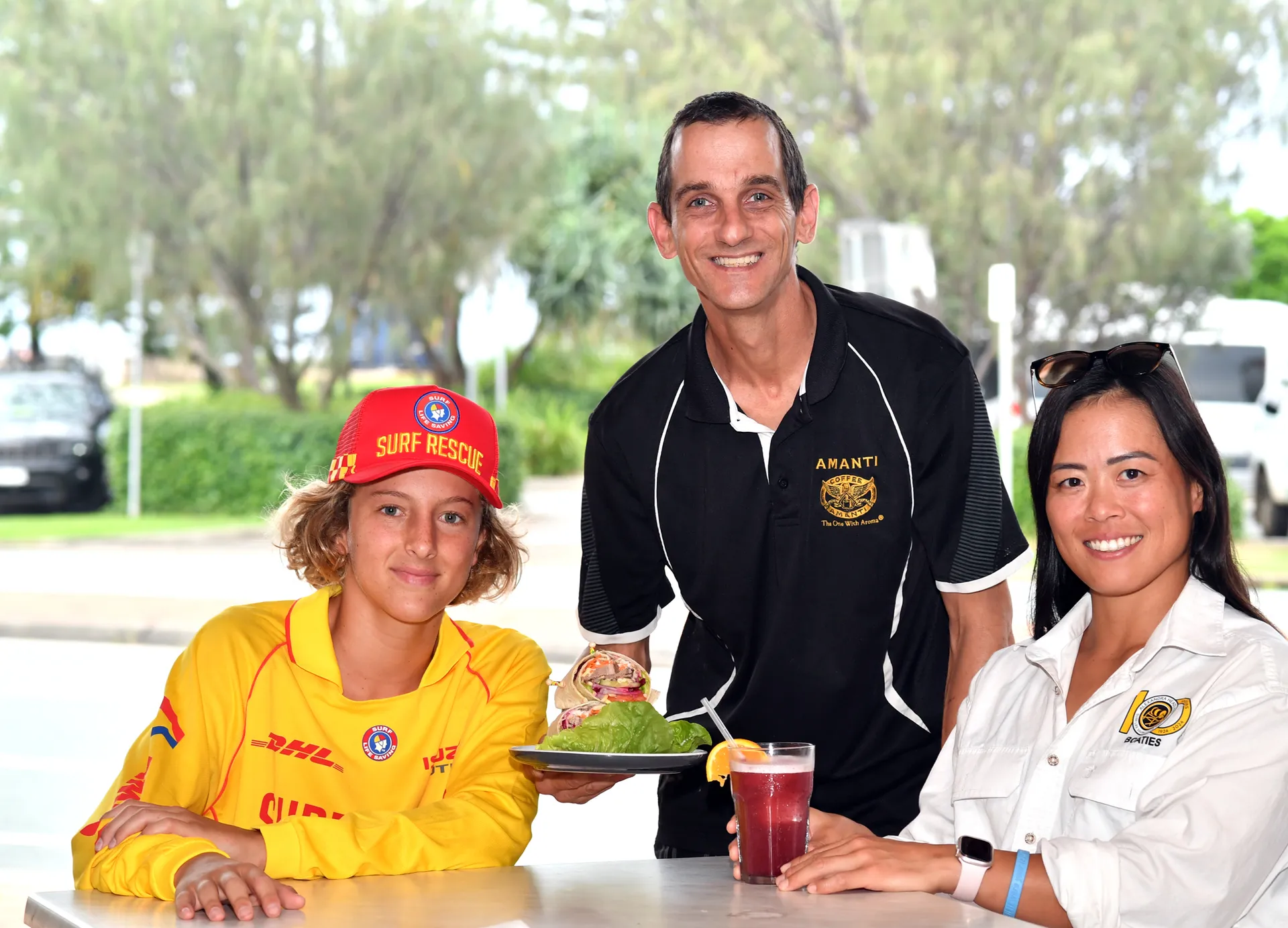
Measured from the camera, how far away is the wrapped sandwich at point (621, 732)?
277 cm

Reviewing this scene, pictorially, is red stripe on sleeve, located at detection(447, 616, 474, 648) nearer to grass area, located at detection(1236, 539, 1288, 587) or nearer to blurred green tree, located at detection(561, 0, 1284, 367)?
grass area, located at detection(1236, 539, 1288, 587)

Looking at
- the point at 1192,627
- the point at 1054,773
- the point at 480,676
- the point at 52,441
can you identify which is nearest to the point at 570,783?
the point at 480,676

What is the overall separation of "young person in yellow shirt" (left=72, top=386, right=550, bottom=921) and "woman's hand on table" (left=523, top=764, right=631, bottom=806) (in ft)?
0.13

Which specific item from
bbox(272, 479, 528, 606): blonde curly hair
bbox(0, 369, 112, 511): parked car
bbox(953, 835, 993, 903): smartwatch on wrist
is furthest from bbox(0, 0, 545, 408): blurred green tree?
bbox(953, 835, 993, 903): smartwatch on wrist

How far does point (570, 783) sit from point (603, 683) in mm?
214

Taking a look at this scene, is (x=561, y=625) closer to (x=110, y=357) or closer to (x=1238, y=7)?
→ (x=1238, y=7)

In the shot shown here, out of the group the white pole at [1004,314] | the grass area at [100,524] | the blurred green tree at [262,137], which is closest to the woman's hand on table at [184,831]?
the white pole at [1004,314]

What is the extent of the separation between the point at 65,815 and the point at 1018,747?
19.5 feet

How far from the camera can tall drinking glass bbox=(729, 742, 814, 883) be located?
2607mm

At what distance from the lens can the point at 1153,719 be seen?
8.75 feet

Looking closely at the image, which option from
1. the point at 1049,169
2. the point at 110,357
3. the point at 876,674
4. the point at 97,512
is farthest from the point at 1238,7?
the point at 110,357

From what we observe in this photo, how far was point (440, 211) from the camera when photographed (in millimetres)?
23891

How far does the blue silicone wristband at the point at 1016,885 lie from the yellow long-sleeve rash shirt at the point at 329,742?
36.2 inches

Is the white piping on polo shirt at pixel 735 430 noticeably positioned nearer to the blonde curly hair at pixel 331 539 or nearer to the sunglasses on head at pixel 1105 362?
the blonde curly hair at pixel 331 539
